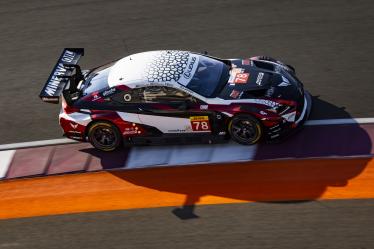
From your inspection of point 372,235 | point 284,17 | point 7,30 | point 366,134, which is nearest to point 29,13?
point 7,30

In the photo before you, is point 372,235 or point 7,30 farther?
point 7,30

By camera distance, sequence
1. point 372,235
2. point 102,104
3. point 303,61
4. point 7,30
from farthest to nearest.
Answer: point 7,30 → point 303,61 → point 102,104 → point 372,235

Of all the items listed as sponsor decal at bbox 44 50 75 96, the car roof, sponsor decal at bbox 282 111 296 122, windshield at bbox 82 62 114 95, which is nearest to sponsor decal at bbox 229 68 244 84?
the car roof

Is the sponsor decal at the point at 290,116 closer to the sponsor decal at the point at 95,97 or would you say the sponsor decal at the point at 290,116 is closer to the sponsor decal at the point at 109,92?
the sponsor decal at the point at 109,92

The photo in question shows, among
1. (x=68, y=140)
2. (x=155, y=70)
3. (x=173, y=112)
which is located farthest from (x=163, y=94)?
(x=68, y=140)

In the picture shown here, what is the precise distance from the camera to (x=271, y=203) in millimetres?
9164

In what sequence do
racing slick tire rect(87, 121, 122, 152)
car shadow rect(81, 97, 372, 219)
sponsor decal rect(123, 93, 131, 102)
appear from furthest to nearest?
racing slick tire rect(87, 121, 122, 152), sponsor decal rect(123, 93, 131, 102), car shadow rect(81, 97, 372, 219)

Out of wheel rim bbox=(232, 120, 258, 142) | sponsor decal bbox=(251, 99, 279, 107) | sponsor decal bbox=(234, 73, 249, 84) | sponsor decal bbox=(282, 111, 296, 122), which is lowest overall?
wheel rim bbox=(232, 120, 258, 142)

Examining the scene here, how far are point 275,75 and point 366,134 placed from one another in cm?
191

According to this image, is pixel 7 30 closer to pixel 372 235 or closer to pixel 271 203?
pixel 271 203

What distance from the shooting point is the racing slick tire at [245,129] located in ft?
32.9

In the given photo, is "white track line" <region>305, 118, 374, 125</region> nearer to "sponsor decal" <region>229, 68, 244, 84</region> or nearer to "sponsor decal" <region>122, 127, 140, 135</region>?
"sponsor decal" <region>229, 68, 244, 84</region>

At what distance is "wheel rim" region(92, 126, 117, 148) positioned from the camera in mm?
10633

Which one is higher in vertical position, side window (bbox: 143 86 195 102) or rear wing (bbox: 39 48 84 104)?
side window (bbox: 143 86 195 102)
